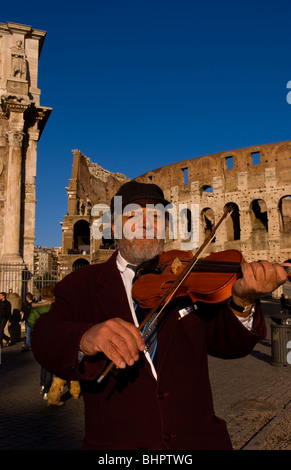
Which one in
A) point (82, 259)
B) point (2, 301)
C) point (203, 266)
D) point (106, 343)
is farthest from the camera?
point (82, 259)

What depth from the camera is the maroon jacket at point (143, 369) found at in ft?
4.90

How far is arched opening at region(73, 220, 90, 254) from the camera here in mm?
40906

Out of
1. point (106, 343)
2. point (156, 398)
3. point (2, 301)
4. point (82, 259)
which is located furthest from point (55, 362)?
point (82, 259)

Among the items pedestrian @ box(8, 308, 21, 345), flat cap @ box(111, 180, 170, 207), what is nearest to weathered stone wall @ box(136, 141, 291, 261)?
pedestrian @ box(8, 308, 21, 345)

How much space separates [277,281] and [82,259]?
3611cm

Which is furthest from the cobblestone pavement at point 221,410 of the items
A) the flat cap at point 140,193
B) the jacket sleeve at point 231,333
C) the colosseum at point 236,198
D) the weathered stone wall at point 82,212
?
the weathered stone wall at point 82,212

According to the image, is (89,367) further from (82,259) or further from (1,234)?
(82,259)

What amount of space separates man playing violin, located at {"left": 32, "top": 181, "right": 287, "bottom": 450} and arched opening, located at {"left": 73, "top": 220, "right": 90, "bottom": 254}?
3824 centimetres

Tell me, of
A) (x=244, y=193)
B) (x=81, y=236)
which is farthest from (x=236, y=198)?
(x=81, y=236)

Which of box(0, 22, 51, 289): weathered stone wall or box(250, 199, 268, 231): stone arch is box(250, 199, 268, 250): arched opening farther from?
box(0, 22, 51, 289): weathered stone wall

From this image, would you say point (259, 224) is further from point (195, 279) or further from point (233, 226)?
point (195, 279)

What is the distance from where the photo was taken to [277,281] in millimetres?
1576

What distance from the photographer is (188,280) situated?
6.08 feet

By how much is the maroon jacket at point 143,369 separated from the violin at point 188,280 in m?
0.08
